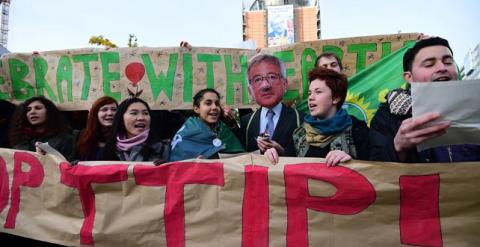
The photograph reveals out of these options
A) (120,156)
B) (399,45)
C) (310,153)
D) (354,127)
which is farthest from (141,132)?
(399,45)

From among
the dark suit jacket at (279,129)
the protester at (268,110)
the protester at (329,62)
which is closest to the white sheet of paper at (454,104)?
the dark suit jacket at (279,129)

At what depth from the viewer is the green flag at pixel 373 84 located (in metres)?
3.68

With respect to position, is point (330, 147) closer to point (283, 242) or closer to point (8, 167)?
point (283, 242)

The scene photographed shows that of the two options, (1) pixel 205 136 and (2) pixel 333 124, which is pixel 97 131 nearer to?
(1) pixel 205 136

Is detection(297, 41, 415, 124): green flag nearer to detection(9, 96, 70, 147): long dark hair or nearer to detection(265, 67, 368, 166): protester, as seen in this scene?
detection(265, 67, 368, 166): protester

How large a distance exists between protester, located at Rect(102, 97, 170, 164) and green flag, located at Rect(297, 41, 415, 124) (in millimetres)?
1537

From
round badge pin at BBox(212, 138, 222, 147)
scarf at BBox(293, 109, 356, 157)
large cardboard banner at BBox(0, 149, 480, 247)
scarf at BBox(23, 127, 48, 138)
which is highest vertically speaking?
scarf at BBox(293, 109, 356, 157)

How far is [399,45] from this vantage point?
3783 mm

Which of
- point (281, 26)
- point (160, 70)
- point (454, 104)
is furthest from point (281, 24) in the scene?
point (454, 104)

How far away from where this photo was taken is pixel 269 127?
3.03 metres

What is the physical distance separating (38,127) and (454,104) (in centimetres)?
313

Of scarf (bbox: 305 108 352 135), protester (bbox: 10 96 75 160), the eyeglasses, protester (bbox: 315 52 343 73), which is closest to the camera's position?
scarf (bbox: 305 108 352 135)

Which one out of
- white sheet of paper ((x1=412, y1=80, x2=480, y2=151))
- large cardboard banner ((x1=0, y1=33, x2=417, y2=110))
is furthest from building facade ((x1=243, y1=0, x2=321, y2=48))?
white sheet of paper ((x1=412, y1=80, x2=480, y2=151))

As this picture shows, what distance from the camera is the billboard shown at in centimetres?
4253
